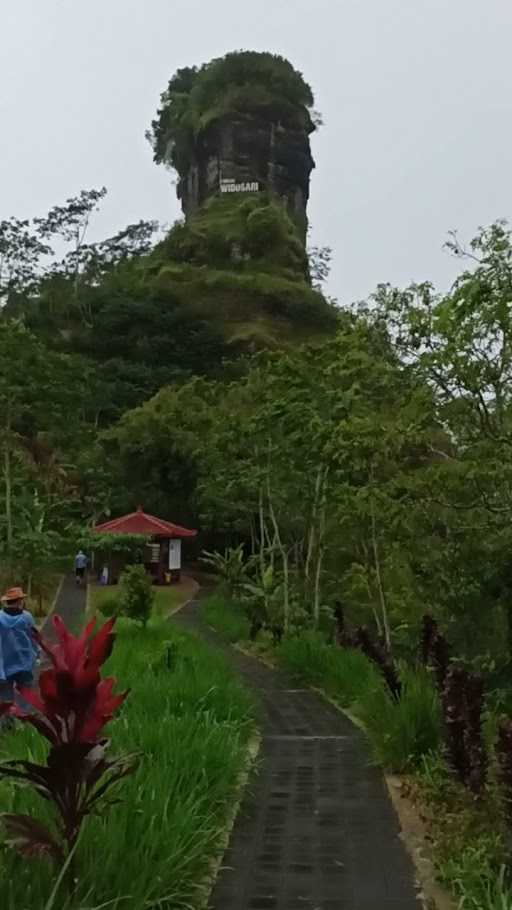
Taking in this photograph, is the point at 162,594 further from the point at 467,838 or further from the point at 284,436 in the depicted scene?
the point at 467,838

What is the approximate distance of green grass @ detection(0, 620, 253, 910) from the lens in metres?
3.12

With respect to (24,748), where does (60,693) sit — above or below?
above

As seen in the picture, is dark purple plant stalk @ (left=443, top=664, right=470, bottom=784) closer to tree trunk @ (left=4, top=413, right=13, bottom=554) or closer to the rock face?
tree trunk @ (left=4, top=413, right=13, bottom=554)

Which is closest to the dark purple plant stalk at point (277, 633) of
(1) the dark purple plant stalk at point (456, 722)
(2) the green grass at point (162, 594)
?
(2) the green grass at point (162, 594)

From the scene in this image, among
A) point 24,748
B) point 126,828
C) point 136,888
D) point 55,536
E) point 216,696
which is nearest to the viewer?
point 136,888

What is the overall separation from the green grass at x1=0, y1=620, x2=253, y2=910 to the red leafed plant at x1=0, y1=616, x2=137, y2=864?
0.12 m

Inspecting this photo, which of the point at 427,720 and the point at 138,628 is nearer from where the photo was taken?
the point at 427,720

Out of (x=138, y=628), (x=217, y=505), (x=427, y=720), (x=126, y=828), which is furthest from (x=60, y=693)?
(x=217, y=505)

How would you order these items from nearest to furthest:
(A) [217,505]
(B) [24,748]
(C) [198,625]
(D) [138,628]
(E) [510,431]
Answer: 1. (B) [24,748]
2. (E) [510,431]
3. (D) [138,628]
4. (C) [198,625]
5. (A) [217,505]

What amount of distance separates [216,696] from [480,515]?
268 centimetres

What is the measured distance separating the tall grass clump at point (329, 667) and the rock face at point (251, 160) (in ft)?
137

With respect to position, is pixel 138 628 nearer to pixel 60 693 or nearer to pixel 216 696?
pixel 216 696

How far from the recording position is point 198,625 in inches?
683

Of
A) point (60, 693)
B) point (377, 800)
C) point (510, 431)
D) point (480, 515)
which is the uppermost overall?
point (510, 431)
